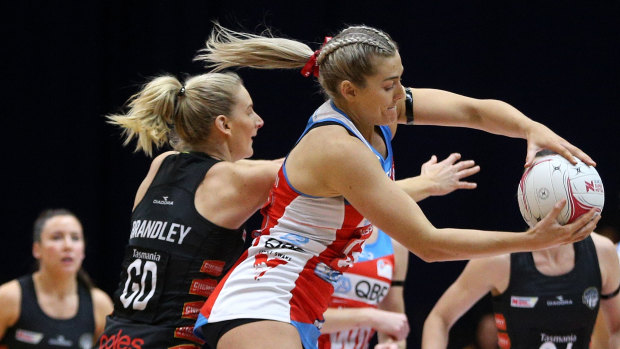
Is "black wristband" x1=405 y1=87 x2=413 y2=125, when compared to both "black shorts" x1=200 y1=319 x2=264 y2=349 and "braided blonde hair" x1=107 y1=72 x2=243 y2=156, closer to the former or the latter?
"braided blonde hair" x1=107 y1=72 x2=243 y2=156

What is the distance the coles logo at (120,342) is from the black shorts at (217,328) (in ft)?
1.11

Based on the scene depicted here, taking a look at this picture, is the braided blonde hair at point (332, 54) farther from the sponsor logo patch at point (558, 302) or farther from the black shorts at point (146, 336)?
the sponsor logo patch at point (558, 302)

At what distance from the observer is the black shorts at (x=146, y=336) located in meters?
2.76

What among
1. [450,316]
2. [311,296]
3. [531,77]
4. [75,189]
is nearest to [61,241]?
[75,189]

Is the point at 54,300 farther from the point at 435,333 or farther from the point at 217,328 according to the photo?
the point at 217,328

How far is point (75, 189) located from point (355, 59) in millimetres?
4405

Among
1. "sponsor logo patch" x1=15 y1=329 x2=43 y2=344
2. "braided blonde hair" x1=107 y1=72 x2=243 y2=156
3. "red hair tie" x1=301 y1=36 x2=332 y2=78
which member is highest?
"red hair tie" x1=301 y1=36 x2=332 y2=78

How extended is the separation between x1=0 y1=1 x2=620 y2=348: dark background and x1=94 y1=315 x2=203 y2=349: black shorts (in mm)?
3394

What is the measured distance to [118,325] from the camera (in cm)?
284

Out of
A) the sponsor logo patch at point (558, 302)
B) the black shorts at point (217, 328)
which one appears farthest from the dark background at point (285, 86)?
the black shorts at point (217, 328)

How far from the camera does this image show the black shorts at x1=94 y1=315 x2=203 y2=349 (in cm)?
276

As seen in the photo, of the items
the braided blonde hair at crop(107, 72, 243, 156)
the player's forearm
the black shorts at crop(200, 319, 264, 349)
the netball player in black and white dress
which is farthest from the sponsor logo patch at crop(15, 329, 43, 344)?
the black shorts at crop(200, 319, 264, 349)

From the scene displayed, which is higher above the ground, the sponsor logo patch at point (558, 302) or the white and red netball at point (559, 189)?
the white and red netball at point (559, 189)

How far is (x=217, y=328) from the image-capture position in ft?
Result: 8.05
